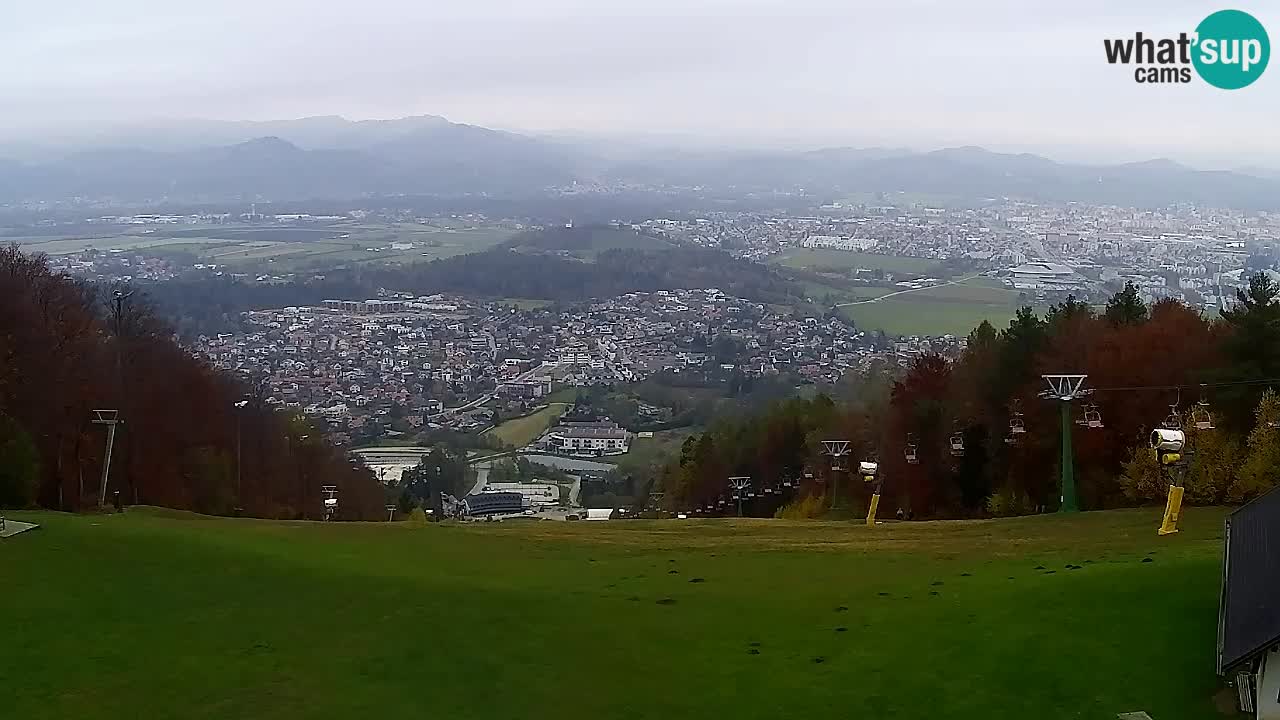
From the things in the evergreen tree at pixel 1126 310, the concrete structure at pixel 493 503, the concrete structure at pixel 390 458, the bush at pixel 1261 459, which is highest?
the evergreen tree at pixel 1126 310

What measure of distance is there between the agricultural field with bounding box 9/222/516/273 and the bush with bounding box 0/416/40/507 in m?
123

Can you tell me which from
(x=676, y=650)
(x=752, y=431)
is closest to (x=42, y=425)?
(x=676, y=650)

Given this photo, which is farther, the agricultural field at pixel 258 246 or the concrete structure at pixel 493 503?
the agricultural field at pixel 258 246

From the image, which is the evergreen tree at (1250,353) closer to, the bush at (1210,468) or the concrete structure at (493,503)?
the bush at (1210,468)

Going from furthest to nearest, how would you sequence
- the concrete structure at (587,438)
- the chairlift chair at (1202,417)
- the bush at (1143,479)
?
the concrete structure at (587,438) → the bush at (1143,479) → the chairlift chair at (1202,417)

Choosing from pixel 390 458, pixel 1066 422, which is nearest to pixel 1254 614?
pixel 1066 422

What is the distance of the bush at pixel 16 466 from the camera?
3144 centimetres

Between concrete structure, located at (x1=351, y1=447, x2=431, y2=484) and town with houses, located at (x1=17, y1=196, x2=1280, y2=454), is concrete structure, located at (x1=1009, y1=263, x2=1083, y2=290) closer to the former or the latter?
town with houses, located at (x1=17, y1=196, x2=1280, y2=454)

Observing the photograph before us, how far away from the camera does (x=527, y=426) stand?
10350 cm

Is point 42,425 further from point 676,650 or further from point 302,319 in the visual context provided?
point 302,319

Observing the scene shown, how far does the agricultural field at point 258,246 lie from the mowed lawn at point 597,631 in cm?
14099

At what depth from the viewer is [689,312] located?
14700 centimetres

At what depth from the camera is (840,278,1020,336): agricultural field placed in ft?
357

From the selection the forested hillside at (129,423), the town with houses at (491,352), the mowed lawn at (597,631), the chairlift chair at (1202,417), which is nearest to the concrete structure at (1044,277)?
the town with houses at (491,352)
